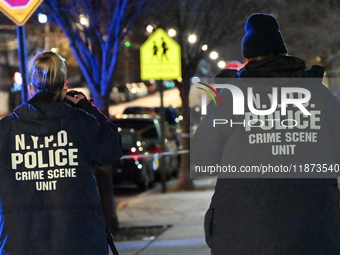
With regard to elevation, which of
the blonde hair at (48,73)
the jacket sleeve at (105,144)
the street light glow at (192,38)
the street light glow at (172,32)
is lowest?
the jacket sleeve at (105,144)

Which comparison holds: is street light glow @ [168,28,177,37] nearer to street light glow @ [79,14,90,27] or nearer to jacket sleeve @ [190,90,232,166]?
street light glow @ [79,14,90,27]

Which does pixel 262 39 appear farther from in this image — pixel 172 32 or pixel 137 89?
pixel 137 89

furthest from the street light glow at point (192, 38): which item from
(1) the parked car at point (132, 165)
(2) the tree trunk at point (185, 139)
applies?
(1) the parked car at point (132, 165)

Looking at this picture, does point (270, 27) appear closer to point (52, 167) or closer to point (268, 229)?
point (268, 229)

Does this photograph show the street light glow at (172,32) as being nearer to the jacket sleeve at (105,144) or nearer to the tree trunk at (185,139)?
the tree trunk at (185,139)

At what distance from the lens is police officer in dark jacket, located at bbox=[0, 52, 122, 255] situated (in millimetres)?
3348

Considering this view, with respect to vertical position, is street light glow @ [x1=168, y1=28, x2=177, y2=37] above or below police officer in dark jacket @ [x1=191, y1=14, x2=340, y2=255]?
above

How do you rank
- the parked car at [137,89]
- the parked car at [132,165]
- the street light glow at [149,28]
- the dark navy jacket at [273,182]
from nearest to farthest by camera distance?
the dark navy jacket at [273,182] → the street light glow at [149,28] → the parked car at [132,165] → the parked car at [137,89]

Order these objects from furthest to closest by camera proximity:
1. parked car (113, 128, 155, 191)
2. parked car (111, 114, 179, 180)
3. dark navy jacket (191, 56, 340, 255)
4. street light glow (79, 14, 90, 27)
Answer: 1. parked car (111, 114, 179, 180)
2. parked car (113, 128, 155, 191)
3. street light glow (79, 14, 90, 27)
4. dark navy jacket (191, 56, 340, 255)

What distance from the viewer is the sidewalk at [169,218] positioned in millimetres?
7730

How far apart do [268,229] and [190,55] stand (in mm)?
11854

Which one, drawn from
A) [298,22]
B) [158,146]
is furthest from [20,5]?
[158,146]

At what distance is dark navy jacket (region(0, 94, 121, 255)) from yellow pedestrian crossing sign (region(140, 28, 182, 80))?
Result: 8973 millimetres

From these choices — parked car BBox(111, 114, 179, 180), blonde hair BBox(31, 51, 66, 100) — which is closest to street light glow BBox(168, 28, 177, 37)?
parked car BBox(111, 114, 179, 180)
